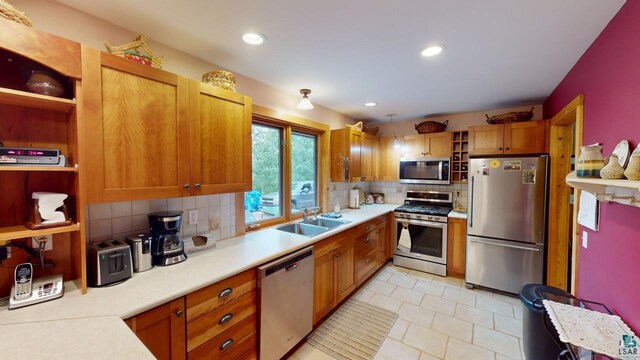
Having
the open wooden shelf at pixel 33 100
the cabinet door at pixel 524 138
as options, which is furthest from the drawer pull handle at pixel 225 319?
the cabinet door at pixel 524 138

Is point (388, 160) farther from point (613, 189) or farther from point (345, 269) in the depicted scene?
point (613, 189)

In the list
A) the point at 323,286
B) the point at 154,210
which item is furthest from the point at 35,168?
the point at 323,286

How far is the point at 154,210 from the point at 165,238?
0.89 ft

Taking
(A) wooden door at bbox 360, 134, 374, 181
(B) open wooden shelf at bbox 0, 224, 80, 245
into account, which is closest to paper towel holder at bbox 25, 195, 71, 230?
(B) open wooden shelf at bbox 0, 224, 80, 245

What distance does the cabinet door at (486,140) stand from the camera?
312cm

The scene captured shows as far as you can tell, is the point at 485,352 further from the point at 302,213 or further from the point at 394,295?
the point at 302,213

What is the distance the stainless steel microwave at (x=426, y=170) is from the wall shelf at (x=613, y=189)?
2181mm

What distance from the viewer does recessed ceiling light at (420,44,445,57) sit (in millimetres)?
1784

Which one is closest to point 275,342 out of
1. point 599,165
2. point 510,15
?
point 599,165

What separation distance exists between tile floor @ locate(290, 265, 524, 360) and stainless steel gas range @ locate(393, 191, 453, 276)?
0.67ft

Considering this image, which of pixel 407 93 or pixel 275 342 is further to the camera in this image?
pixel 407 93

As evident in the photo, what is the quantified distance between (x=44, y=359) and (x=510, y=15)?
2.64 meters

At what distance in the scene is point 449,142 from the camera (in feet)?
12.0

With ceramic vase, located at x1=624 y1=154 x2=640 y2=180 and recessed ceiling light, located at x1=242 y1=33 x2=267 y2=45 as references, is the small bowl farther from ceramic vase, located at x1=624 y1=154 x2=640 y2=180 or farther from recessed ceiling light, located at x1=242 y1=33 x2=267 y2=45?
ceramic vase, located at x1=624 y1=154 x2=640 y2=180
